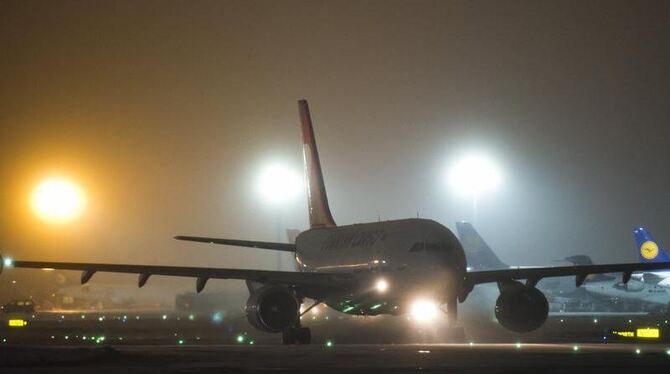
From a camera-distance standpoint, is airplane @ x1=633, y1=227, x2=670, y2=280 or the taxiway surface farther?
airplane @ x1=633, y1=227, x2=670, y2=280

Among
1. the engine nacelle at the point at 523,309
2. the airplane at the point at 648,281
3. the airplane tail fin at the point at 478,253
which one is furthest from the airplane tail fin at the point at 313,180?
the airplane tail fin at the point at 478,253

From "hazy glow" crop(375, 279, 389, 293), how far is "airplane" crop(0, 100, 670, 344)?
4 cm

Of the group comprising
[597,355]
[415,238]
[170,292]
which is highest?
[170,292]

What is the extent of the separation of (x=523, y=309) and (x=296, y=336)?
9.62 m

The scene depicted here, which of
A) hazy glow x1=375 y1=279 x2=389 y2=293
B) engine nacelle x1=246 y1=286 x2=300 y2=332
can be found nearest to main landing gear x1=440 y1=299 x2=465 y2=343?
hazy glow x1=375 y1=279 x2=389 y2=293

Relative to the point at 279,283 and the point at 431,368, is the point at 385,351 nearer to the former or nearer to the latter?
the point at 431,368

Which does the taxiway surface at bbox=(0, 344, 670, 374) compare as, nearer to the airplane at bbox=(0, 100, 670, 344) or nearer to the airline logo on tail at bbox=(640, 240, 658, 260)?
the airplane at bbox=(0, 100, 670, 344)

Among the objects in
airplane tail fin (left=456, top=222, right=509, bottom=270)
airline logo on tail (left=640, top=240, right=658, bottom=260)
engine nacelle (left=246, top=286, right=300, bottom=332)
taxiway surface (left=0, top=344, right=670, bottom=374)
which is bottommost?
taxiway surface (left=0, top=344, right=670, bottom=374)

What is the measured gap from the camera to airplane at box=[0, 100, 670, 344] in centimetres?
4294

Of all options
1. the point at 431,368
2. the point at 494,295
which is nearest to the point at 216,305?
the point at 494,295

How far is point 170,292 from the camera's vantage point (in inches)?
5591

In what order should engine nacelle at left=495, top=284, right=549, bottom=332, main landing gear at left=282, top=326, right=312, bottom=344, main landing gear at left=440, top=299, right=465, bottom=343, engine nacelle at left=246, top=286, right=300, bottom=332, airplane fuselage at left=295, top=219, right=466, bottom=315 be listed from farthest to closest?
engine nacelle at left=495, top=284, right=549, bottom=332 < main landing gear at left=440, top=299, right=465, bottom=343 < main landing gear at left=282, top=326, right=312, bottom=344 < engine nacelle at left=246, top=286, right=300, bottom=332 < airplane fuselage at left=295, top=219, right=466, bottom=315

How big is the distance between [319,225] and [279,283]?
10895mm

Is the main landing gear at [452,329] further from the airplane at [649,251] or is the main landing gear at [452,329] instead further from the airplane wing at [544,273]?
the airplane at [649,251]
